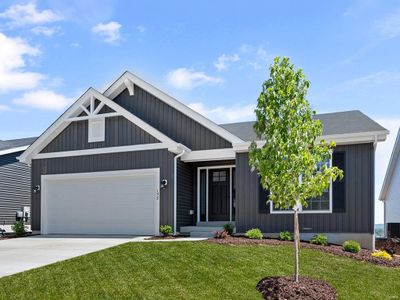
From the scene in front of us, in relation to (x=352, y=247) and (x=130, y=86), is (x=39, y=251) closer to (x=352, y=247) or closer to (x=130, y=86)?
(x=130, y=86)

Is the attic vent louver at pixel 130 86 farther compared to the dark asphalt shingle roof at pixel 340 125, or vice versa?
the attic vent louver at pixel 130 86

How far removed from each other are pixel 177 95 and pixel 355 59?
7220 mm

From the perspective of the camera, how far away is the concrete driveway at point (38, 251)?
10047 mm

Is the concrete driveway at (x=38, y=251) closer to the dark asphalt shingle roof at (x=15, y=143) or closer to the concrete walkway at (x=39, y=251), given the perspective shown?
the concrete walkway at (x=39, y=251)

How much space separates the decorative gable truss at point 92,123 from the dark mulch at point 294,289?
7958 mm

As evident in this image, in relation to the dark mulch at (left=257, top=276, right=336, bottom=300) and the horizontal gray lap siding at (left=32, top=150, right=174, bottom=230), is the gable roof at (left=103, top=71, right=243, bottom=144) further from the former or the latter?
the dark mulch at (left=257, top=276, right=336, bottom=300)

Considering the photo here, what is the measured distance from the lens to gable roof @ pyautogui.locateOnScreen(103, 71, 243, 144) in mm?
15192

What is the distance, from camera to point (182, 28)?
12.2 metres

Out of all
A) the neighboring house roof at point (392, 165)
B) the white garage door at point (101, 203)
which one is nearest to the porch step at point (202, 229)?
the white garage door at point (101, 203)

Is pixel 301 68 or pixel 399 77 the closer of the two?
pixel 301 68

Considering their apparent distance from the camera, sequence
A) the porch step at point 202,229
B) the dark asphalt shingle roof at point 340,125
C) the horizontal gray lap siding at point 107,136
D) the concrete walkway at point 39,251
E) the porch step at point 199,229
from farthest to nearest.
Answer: the horizontal gray lap siding at point 107,136, the porch step at point 199,229, the porch step at point 202,229, the dark asphalt shingle roof at point 340,125, the concrete walkway at point 39,251

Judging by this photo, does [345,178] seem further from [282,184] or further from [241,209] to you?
[282,184]

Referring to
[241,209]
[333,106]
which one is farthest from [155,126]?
[333,106]

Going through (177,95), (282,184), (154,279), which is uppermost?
(177,95)
